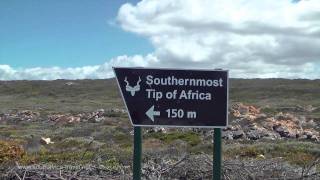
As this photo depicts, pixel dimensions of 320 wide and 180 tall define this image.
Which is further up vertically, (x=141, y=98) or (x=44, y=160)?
(x=141, y=98)

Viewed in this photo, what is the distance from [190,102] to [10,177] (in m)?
3.84

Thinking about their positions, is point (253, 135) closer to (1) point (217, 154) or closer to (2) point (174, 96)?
(1) point (217, 154)

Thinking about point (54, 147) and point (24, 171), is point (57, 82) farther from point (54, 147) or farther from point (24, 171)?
point (24, 171)

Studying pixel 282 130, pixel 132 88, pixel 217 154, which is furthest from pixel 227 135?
pixel 132 88

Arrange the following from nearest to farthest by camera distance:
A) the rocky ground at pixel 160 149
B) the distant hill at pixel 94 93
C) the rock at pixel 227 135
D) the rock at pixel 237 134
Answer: the rocky ground at pixel 160 149 < the rock at pixel 227 135 < the rock at pixel 237 134 < the distant hill at pixel 94 93

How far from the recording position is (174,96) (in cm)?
682

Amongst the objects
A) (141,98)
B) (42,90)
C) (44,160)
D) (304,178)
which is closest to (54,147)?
(44,160)

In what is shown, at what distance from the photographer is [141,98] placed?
676 cm

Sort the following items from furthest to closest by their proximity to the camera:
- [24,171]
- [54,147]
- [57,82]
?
[57,82] → [54,147] → [24,171]

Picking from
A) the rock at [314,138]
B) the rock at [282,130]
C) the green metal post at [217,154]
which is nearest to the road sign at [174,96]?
the green metal post at [217,154]

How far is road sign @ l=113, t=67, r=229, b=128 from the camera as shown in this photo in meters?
6.77

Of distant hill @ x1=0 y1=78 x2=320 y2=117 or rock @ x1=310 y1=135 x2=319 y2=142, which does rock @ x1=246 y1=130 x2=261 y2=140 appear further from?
distant hill @ x1=0 y1=78 x2=320 y2=117

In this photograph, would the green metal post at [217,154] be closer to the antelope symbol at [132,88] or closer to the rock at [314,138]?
the antelope symbol at [132,88]

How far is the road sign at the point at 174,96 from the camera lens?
677 cm
